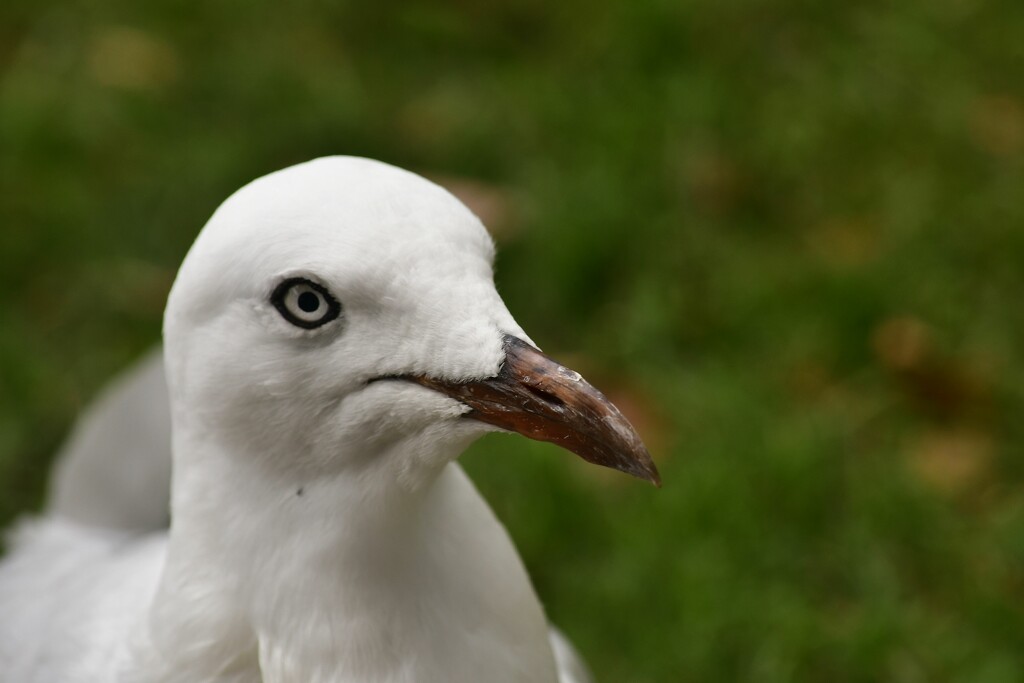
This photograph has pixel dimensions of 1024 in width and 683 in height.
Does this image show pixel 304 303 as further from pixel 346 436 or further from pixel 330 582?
pixel 330 582

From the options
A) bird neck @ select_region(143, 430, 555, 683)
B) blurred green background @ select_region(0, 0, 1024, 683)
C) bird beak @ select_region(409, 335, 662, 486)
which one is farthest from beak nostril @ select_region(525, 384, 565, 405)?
blurred green background @ select_region(0, 0, 1024, 683)

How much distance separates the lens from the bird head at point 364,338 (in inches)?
65.6

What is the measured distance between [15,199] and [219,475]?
2805mm

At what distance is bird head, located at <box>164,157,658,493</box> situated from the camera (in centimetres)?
167

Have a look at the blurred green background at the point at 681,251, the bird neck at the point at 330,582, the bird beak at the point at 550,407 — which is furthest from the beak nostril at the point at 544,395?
the blurred green background at the point at 681,251

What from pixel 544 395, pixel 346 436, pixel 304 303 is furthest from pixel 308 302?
pixel 544 395

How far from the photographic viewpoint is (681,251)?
161 inches

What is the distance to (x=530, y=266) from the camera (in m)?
4.05

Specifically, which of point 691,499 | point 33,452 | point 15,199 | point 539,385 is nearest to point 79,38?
point 15,199

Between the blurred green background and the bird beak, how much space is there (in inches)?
62.3

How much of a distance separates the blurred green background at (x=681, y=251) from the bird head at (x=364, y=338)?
161 centimetres

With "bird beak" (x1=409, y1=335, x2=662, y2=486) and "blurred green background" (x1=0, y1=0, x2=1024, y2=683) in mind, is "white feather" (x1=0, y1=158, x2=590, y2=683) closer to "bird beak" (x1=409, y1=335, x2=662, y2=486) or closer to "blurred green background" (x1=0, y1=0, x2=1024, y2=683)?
"bird beak" (x1=409, y1=335, x2=662, y2=486)

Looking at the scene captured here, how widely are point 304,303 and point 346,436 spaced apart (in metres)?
0.18

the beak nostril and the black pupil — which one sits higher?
the black pupil
